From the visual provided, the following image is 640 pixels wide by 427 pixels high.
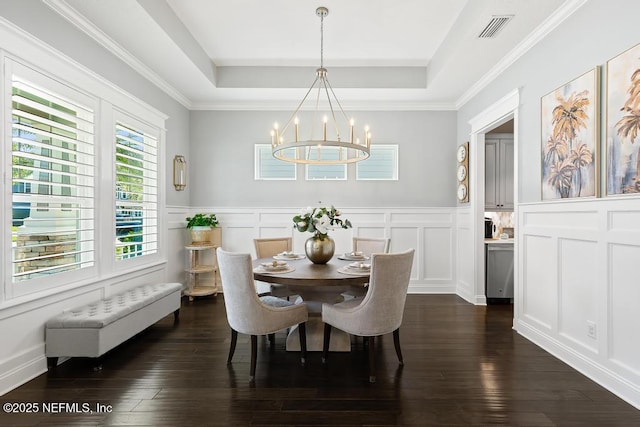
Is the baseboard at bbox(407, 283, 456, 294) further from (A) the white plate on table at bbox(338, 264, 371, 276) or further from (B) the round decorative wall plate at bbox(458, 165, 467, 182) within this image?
(A) the white plate on table at bbox(338, 264, 371, 276)

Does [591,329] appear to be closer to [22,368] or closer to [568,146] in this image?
[568,146]

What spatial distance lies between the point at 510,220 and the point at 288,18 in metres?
4.24

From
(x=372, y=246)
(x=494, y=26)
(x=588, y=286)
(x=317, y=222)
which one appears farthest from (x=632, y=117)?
(x=372, y=246)

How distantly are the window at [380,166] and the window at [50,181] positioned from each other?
351 centimetres

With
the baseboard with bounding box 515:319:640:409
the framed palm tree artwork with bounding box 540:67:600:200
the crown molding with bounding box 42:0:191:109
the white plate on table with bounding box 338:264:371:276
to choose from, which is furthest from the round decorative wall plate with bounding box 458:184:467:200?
the crown molding with bounding box 42:0:191:109

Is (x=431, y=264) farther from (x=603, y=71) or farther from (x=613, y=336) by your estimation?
(x=603, y=71)

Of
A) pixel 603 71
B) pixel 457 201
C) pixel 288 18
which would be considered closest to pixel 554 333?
pixel 603 71

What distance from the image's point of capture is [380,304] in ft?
7.92

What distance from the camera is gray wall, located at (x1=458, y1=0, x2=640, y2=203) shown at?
2.30m

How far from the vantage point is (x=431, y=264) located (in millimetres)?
5160

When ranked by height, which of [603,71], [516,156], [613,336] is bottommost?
[613,336]

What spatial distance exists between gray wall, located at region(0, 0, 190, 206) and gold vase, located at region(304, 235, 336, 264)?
8.32ft

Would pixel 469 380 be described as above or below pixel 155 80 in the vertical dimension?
below

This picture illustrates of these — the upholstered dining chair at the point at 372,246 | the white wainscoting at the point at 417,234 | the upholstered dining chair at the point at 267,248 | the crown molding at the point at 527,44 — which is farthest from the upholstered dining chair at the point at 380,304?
the white wainscoting at the point at 417,234
